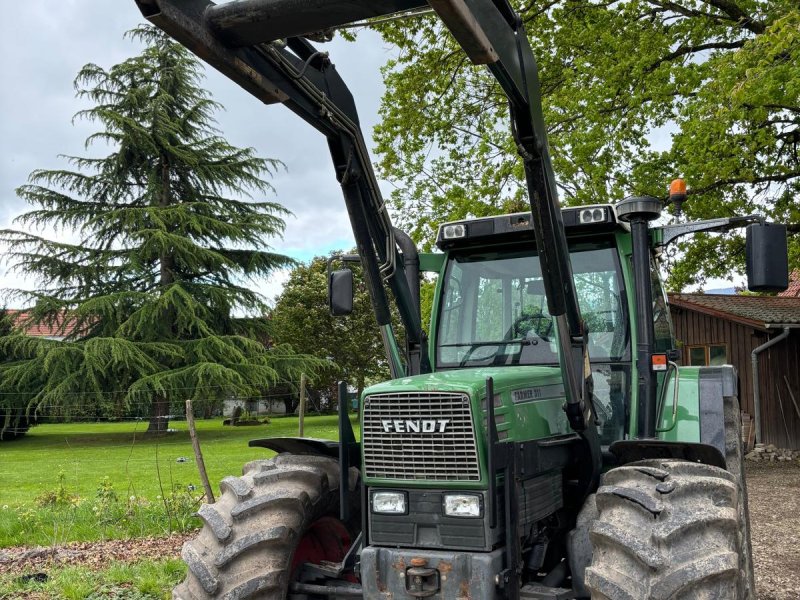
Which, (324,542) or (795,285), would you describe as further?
(795,285)

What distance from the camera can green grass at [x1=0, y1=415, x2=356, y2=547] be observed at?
916cm

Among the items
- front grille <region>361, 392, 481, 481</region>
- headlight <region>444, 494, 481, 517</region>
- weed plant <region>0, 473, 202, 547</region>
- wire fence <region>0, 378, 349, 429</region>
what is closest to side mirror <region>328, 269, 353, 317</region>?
front grille <region>361, 392, 481, 481</region>

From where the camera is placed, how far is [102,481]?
11867 millimetres

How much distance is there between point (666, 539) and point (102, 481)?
394 inches

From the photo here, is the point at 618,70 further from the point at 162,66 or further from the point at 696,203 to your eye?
the point at 162,66

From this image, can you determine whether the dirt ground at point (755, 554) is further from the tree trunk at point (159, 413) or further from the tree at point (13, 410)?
the tree at point (13, 410)

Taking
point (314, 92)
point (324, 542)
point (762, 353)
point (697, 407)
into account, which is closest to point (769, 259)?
point (697, 407)

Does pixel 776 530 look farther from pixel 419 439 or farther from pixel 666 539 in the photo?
pixel 419 439

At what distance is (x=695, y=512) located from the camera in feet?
12.0

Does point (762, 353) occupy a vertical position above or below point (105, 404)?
above

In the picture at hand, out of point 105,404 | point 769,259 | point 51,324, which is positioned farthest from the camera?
point 51,324

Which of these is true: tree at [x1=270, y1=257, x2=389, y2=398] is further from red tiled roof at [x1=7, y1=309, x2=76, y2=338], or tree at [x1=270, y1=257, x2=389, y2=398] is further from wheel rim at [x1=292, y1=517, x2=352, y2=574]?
wheel rim at [x1=292, y1=517, x2=352, y2=574]

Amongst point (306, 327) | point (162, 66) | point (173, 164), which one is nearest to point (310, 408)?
point (306, 327)

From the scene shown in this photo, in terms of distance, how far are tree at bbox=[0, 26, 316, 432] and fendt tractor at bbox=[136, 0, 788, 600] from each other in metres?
26.2
